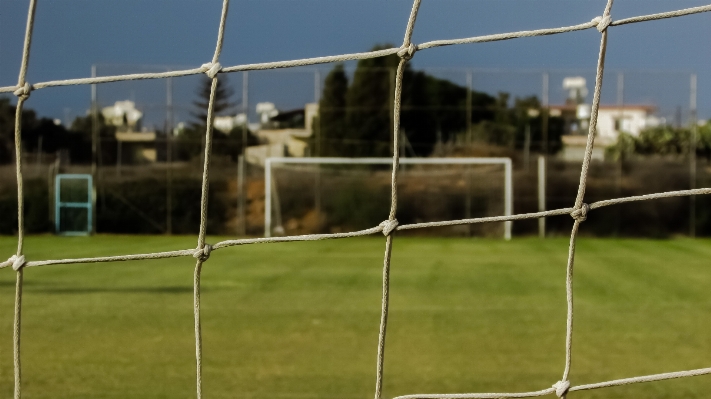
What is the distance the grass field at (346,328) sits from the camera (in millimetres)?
2768

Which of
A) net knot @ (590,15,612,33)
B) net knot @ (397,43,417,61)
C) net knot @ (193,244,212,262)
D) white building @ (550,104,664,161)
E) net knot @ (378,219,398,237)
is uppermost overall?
white building @ (550,104,664,161)

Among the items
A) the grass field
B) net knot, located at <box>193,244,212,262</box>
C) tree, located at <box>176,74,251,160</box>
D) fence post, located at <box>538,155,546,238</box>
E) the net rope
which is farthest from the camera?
tree, located at <box>176,74,251,160</box>

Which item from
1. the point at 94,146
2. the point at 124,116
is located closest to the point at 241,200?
the point at 124,116

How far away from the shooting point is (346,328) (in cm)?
379

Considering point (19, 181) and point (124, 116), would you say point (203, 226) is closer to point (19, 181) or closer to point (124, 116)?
point (19, 181)

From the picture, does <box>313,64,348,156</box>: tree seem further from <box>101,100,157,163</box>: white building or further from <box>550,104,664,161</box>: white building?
<box>550,104,664,161</box>: white building

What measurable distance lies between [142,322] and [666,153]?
30.8ft

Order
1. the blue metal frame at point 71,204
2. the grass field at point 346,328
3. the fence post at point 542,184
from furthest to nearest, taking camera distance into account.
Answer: the fence post at point 542,184, the blue metal frame at point 71,204, the grass field at point 346,328

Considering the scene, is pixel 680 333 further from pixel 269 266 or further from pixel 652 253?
pixel 652 253

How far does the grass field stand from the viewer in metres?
2.77

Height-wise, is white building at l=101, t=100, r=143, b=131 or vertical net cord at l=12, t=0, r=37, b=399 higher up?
white building at l=101, t=100, r=143, b=131

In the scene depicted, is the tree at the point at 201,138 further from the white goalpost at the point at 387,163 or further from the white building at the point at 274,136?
the white goalpost at the point at 387,163

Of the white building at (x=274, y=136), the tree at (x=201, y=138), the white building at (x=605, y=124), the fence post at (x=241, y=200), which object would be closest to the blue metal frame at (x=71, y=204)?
the tree at (x=201, y=138)

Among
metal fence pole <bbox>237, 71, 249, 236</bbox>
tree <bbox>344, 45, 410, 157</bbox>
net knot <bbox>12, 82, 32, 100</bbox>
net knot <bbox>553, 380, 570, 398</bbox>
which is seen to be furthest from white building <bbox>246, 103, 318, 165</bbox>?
net knot <bbox>553, 380, 570, 398</bbox>
